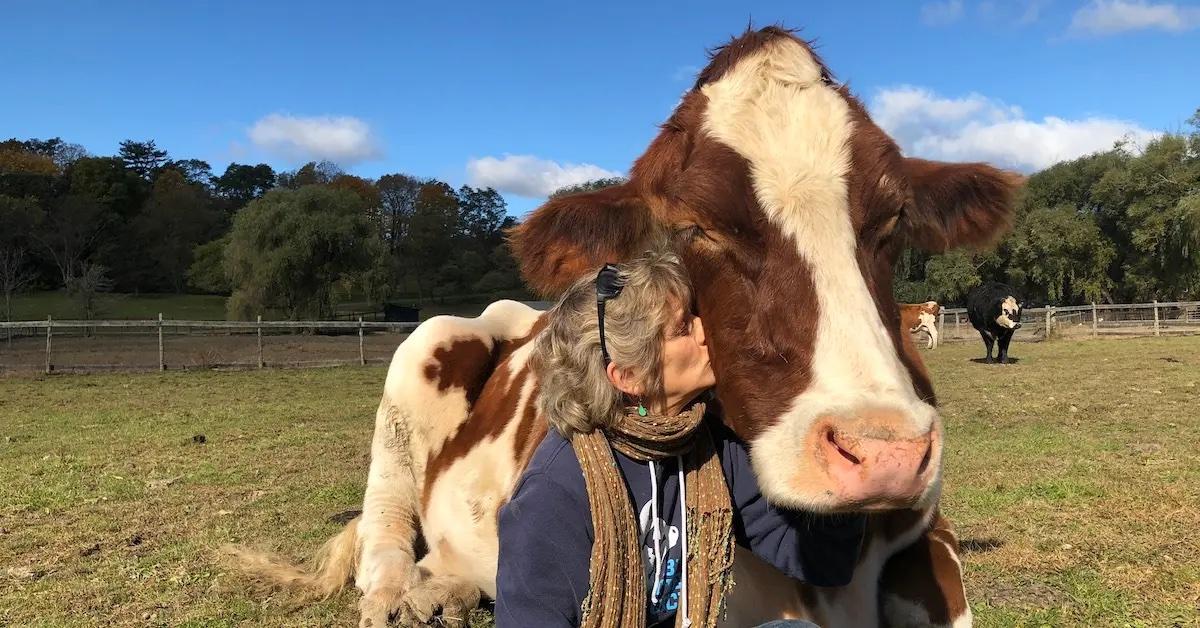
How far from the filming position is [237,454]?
28.1 feet

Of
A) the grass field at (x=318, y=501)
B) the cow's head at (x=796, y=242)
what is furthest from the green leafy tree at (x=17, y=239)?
the cow's head at (x=796, y=242)

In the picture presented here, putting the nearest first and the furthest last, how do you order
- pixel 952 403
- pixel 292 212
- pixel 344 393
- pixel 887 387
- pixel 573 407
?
pixel 887 387, pixel 573 407, pixel 952 403, pixel 344 393, pixel 292 212

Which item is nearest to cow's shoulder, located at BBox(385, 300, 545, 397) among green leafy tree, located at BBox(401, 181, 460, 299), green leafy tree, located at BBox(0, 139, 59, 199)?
green leafy tree, located at BBox(401, 181, 460, 299)

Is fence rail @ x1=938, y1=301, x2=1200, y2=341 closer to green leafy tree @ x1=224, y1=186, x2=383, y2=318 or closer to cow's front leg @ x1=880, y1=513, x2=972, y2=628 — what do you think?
green leafy tree @ x1=224, y1=186, x2=383, y2=318

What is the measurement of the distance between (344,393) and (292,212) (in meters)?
28.7

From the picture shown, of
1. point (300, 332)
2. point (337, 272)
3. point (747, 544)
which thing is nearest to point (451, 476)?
point (747, 544)

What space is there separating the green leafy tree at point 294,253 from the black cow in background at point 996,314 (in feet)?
97.6

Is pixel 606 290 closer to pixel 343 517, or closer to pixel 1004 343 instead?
Answer: pixel 343 517

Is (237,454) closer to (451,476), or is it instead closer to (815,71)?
(451,476)

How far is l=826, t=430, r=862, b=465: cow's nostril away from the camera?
1576mm

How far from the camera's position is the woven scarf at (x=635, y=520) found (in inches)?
70.7

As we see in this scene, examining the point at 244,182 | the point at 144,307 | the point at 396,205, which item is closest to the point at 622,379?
the point at 144,307

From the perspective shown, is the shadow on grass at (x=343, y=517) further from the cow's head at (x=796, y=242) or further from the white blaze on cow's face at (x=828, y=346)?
the white blaze on cow's face at (x=828, y=346)

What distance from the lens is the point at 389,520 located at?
456cm
